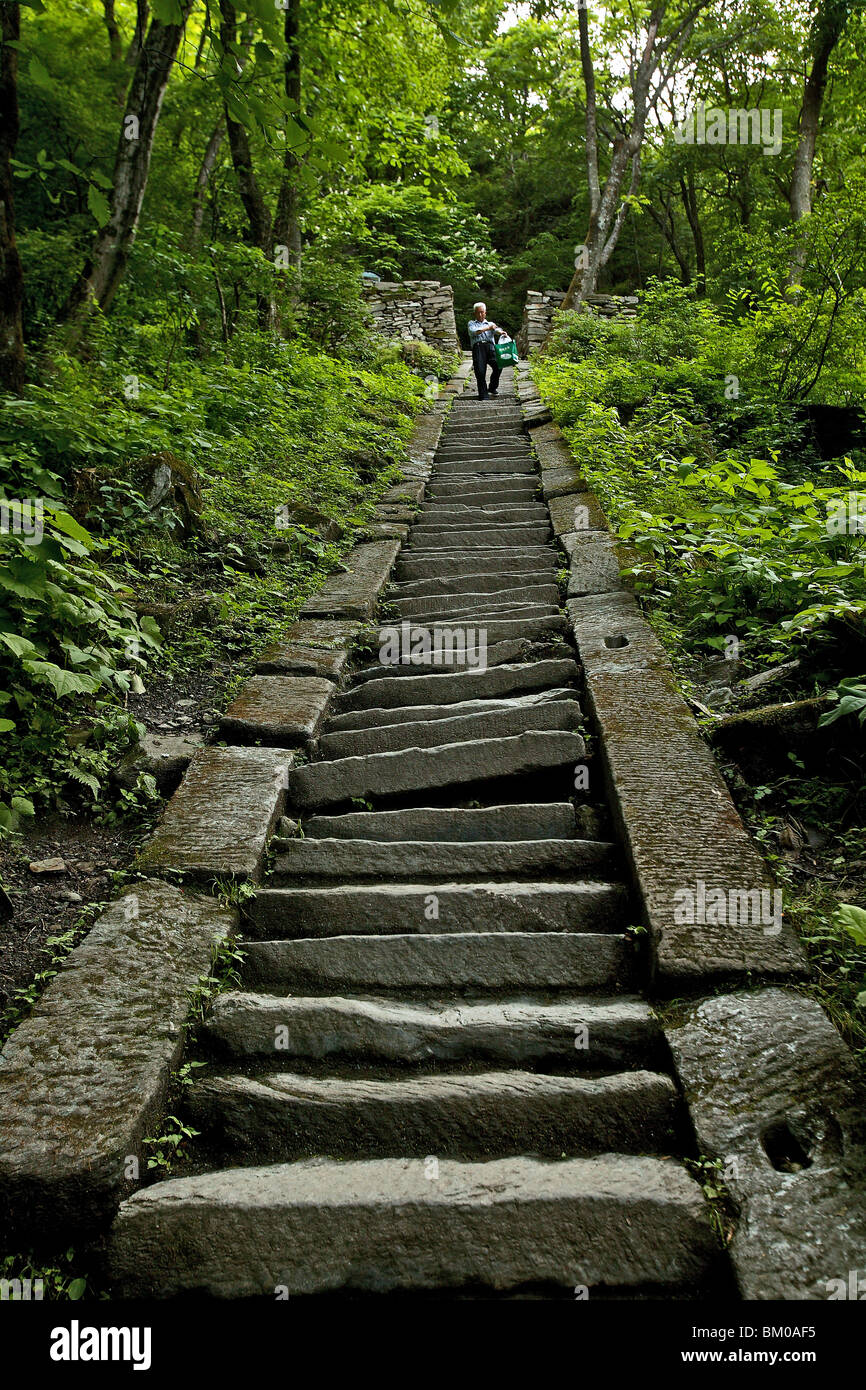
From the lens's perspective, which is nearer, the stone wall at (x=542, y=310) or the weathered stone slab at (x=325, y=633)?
the weathered stone slab at (x=325, y=633)

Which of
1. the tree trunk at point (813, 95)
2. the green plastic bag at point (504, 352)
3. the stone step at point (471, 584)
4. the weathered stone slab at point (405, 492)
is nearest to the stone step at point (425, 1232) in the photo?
the stone step at point (471, 584)

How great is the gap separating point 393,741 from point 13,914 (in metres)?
1.62

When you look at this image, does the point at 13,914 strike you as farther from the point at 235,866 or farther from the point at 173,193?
the point at 173,193

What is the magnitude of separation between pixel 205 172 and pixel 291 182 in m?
3.36

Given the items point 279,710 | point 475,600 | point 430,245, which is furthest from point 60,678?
point 430,245

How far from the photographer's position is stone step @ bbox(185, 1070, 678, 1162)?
6.30 ft

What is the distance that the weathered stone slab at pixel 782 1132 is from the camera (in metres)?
1.53

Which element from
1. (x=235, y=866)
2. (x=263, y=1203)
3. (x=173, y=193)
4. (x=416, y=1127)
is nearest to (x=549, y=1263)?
(x=416, y=1127)

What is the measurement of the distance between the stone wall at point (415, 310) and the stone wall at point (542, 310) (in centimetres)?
152

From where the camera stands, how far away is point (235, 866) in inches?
109

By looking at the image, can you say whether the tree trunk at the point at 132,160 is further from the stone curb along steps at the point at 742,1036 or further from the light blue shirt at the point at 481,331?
the stone curb along steps at the point at 742,1036

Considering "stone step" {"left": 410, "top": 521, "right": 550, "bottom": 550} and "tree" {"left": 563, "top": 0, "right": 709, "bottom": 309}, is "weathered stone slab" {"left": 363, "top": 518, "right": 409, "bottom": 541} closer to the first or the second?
"stone step" {"left": 410, "top": 521, "right": 550, "bottom": 550}

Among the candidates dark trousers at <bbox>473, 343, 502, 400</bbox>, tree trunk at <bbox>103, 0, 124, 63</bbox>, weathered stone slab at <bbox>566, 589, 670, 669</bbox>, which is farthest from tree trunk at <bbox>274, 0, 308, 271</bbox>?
weathered stone slab at <bbox>566, 589, 670, 669</bbox>

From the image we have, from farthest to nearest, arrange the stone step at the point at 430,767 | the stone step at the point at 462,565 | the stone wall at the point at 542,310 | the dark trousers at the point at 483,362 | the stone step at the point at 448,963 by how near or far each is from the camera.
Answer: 1. the stone wall at the point at 542,310
2. the dark trousers at the point at 483,362
3. the stone step at the point at 462,565
4. the stone step at the point at 430,767
5. the stone step at the point at 448,963
